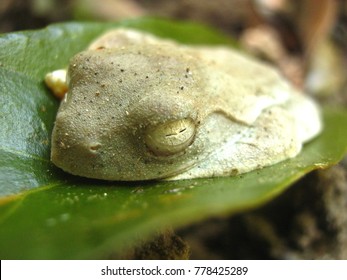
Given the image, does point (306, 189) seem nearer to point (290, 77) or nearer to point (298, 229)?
point (298, 229)

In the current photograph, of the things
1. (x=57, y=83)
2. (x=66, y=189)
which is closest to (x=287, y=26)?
(x=57, y=83)

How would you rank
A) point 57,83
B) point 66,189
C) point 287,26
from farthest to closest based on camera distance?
point 287,26 < point 57,83 < point 66,189

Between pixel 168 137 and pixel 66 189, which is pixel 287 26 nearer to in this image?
pixel 168 137

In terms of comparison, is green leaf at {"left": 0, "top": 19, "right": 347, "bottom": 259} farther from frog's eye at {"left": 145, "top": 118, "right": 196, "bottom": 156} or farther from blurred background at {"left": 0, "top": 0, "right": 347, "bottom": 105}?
blurred background at {"left": 0, "top": 0, "right": 347, "bottom": 105}

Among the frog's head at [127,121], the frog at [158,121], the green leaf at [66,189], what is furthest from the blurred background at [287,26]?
the frog's head at [127,121]

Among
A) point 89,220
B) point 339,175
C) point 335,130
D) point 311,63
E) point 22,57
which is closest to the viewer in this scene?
point 89,220

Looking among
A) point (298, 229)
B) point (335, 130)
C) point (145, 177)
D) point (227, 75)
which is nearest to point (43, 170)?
point (145, 177)

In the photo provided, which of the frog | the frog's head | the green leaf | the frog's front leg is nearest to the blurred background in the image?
the green leaf
